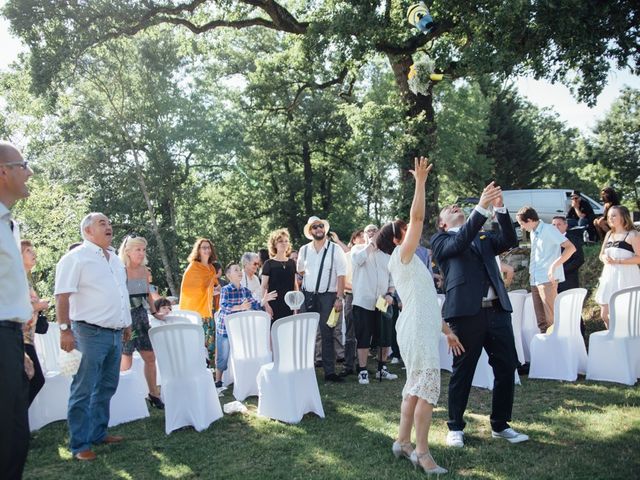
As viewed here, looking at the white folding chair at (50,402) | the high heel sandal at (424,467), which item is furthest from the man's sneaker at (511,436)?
the white folding chair at (50,402)

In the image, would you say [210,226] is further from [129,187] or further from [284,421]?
[284,421]

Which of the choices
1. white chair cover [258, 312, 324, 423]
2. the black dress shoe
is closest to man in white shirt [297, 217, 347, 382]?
the black dress shoe

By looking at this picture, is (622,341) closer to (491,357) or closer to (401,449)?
(491,357)

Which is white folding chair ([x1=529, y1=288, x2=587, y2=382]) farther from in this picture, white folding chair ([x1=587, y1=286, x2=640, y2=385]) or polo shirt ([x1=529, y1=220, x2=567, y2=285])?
polo shirt ([x1=529, y1=220, x2=567, y2=285])

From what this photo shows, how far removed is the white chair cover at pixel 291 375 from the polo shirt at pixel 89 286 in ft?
4.92

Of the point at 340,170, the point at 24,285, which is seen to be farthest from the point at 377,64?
the point at 24,285

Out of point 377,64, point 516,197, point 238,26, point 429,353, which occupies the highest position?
point 377,64

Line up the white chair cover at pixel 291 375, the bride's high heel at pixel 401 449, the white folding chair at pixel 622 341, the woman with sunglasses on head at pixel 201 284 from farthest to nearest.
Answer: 1. the woman with sunglasses on head at pixel 201 284
2. the white folding chair at pixel 622 341
3. the white chair cover at pixel 291 375
4. the bride's high heel at pixel 401 449

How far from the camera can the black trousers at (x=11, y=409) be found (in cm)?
255

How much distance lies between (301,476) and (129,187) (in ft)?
89.0

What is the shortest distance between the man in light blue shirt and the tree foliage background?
610 centimetres

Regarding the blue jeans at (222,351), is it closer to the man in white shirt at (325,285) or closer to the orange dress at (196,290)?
the orange dress at (196,290)

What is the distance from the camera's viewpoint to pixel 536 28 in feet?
29.9

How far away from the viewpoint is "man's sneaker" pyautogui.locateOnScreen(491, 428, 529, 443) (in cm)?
445
